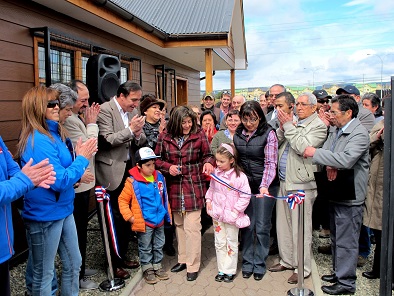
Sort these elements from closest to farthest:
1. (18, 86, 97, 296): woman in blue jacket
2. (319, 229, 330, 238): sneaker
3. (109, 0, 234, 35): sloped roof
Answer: (18, 86, 97, 296): woman in blue jacket → (319, 229, 330, 238): sneaker → (109, 0, 234, 35): sloped roof

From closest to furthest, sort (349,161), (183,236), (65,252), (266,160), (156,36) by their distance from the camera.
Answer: (65,252)
(349,161)
(266,160)
(183,236)
(156,36)

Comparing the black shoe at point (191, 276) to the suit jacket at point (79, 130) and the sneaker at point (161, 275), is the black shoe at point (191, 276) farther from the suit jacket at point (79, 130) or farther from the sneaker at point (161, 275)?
the suit jacket at point (79, 130)

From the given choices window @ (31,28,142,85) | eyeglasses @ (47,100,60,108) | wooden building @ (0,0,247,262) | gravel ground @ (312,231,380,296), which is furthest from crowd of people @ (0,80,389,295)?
window @ (31,28,142,85)

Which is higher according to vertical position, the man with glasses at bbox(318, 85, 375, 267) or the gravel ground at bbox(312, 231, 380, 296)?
the man with glasses at bbox(318, 85, 375, 267)

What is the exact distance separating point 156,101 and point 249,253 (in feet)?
7.14

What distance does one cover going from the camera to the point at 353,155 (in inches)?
128

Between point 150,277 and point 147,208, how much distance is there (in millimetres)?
746

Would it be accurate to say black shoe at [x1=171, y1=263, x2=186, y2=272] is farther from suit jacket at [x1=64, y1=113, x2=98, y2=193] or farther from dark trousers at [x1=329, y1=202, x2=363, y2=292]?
dark trousers at [x1=329, y1=202, x2=363, y2=292]

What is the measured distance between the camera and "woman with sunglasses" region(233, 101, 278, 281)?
12.3 ft

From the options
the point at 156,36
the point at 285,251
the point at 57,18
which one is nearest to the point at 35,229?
the point at 285,251

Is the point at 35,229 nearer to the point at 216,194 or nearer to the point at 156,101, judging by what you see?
the point at 216,194

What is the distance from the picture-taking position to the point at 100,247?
4688mm

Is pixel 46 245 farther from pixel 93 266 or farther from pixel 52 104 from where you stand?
pixel 93 266

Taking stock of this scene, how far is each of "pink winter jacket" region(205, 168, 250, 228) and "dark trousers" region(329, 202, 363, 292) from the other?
2.95 feet
